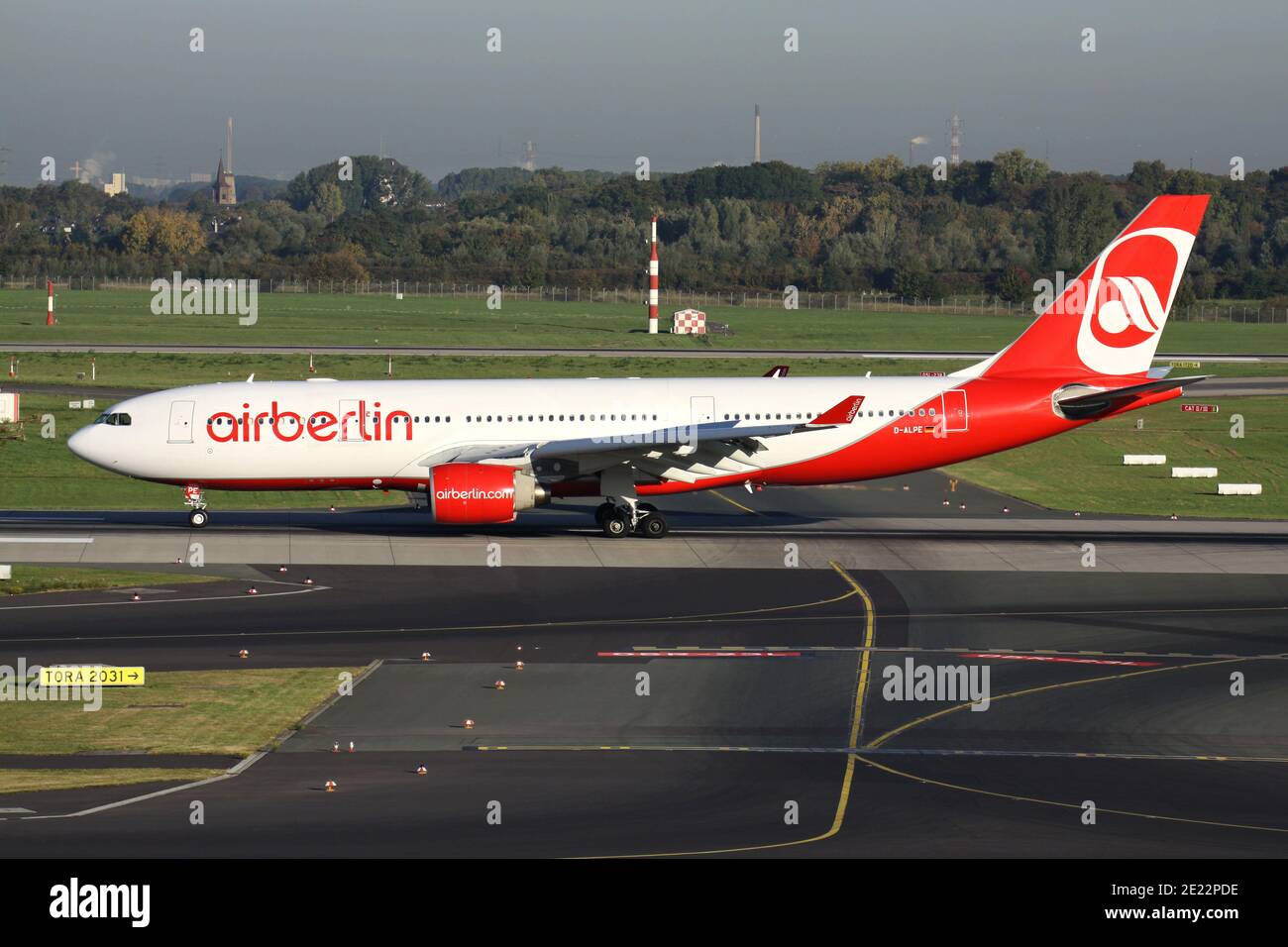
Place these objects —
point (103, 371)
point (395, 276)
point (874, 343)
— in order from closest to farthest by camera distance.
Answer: point (103, 371), point (874, 343), point (395, 276)

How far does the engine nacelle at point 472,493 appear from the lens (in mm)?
37781

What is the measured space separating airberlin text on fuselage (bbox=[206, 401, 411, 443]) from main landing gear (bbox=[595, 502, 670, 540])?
576 centimetres

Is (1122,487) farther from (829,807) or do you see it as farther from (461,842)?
(461,842)

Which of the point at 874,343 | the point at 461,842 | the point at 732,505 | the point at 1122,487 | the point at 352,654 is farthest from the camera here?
the point at 874,343

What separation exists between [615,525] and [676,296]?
136533 millimetres

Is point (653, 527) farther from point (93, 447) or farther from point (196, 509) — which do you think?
point (93, 447)

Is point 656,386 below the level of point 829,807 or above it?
above

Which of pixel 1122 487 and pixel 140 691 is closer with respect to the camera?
pixel 140 691

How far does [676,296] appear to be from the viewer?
17538 cm

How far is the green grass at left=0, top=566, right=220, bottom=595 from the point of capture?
32.9 metres

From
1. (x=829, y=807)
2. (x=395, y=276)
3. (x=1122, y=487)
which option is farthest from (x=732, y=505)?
(x=395, y=276)

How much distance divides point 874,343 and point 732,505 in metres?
71.3

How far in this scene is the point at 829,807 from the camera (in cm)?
1845

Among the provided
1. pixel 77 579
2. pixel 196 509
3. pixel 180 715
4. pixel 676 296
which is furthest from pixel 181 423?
pixel 676 296
